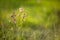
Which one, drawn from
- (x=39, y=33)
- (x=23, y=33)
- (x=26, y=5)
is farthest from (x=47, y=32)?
(x=26, y=5)

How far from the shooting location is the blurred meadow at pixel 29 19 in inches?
51.1

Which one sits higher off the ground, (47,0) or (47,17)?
(47,0)

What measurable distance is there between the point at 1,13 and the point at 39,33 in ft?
1.47

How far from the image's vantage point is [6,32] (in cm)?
129

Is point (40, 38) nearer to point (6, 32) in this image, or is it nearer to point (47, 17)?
point (47, 17)

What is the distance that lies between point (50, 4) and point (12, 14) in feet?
1.37

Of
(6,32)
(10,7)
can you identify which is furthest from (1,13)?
(6,32)

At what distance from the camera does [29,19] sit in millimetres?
1336

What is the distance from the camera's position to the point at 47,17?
136cm

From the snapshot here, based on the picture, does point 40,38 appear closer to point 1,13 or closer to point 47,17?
point 47,17

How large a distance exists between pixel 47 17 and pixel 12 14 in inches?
14.5

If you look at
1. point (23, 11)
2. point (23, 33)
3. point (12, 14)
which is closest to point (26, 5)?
point (23, 11)

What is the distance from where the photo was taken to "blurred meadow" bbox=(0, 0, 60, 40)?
130 cm

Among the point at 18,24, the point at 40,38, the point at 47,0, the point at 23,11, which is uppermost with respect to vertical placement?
the point at 47,0
